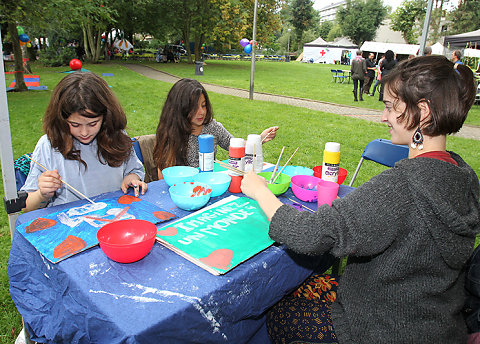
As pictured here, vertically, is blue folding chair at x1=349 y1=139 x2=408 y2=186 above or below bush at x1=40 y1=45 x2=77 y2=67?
below

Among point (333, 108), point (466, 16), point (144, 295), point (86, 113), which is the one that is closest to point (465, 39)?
point (333, 108)

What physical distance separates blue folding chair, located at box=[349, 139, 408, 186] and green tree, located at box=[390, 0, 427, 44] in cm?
4992

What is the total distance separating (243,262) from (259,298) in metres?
0.15

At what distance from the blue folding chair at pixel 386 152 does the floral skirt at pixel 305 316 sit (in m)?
1.09

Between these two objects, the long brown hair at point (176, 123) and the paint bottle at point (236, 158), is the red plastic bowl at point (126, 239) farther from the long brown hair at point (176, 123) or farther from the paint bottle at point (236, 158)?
the long brown hair at point (176, 123)

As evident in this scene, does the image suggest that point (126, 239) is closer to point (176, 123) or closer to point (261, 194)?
point (261, 194)

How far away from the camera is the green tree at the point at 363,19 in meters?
49.8

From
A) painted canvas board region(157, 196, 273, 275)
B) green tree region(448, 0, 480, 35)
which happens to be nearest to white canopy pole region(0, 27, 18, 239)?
painted canvas board region(157, 196, 273, 275)

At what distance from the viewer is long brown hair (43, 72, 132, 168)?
1.79 metres

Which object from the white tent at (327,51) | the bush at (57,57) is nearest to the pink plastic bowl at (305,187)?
the bush at (57,57)

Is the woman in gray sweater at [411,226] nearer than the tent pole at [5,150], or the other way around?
the woman in gray sweater at [411,226]

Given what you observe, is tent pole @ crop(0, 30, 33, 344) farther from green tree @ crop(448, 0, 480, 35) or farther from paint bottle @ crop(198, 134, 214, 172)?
green tree @ crop(448, 0, 480, 35)

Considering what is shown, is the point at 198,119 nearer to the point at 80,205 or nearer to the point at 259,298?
the point at 80,205

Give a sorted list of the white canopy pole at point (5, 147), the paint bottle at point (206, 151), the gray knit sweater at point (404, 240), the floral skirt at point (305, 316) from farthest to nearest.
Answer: the paint bottle at point (206, 151) < the white canopy pole at point (5, 147) < the floral skirt at point (305, 316) < the gray knit sweater at point (404, 240)
